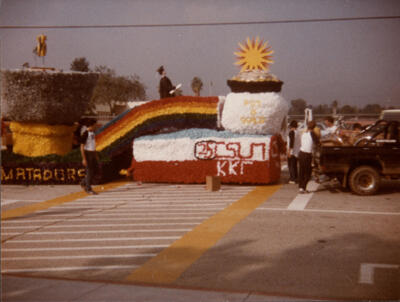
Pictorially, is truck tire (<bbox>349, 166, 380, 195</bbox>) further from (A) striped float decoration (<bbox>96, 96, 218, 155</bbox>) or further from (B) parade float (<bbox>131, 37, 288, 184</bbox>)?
(A) striped float decoration (<bbox>96, 96, 218, 155</bbox>)

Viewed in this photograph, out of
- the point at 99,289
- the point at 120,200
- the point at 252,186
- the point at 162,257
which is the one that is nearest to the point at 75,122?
the point at 120,200

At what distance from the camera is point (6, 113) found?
14.1 meters

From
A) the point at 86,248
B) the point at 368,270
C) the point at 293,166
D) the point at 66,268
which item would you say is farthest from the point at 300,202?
the point at 66,268

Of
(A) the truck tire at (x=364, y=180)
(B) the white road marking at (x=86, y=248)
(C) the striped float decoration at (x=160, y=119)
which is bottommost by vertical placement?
(B) the white road marking at (x=86, y=248)

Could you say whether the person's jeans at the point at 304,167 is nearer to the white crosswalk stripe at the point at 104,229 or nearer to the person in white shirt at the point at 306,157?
the person in white shirt at the point at 306,157

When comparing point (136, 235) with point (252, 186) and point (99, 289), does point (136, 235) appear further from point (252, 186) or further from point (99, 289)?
point (252, 186)

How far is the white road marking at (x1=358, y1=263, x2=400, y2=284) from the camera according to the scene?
550 cm

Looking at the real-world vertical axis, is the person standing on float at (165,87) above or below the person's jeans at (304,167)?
above

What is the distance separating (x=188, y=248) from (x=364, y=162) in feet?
19.5

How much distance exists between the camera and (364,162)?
11273 millimetres

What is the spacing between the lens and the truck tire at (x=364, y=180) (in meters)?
11.2

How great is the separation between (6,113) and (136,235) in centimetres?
817

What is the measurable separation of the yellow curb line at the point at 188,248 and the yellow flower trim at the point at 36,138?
21.7ft

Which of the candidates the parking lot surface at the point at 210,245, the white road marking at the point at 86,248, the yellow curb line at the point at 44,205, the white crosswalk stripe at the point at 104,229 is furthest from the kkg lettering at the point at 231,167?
the white road marking at the point at 86,248
